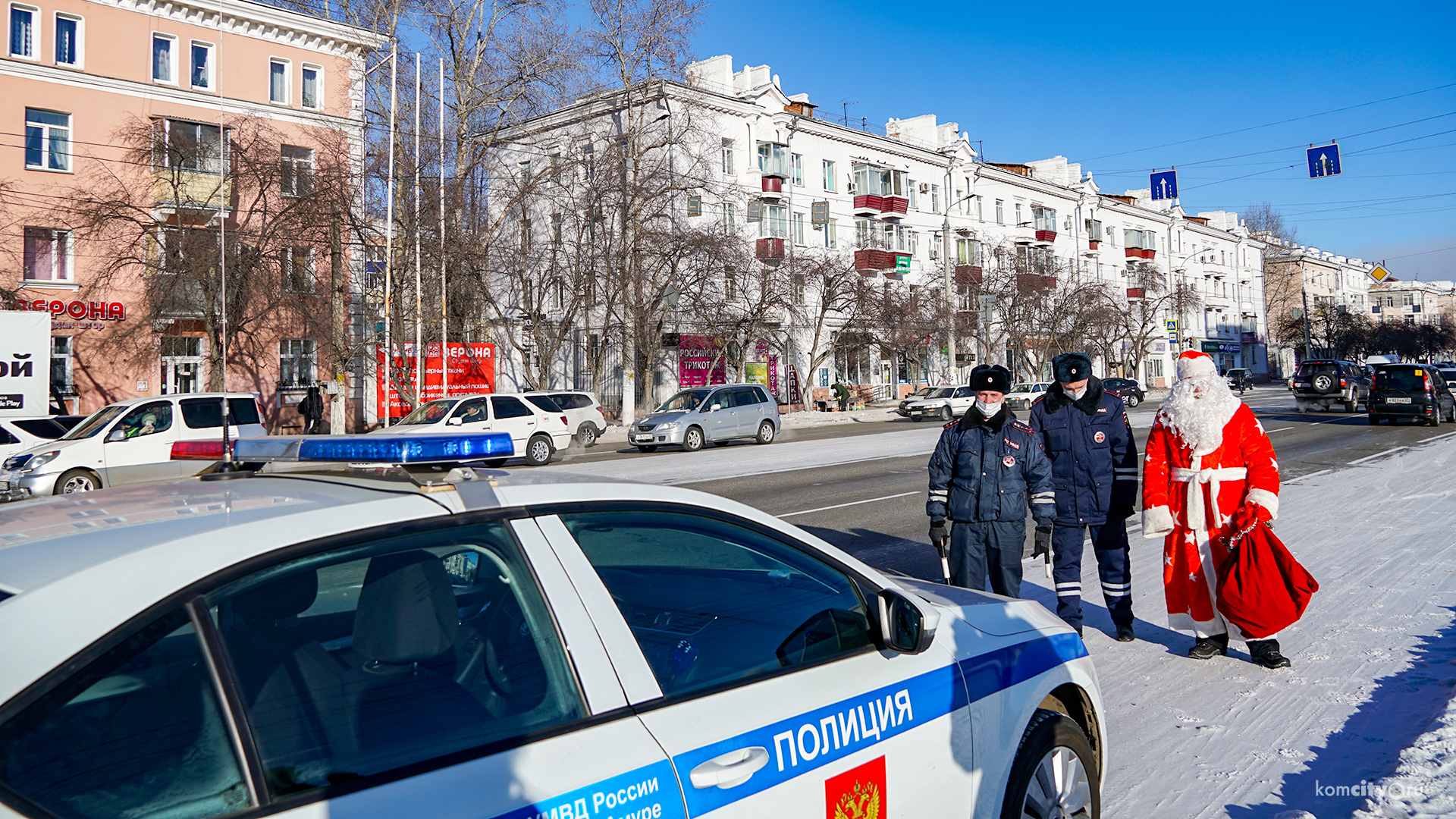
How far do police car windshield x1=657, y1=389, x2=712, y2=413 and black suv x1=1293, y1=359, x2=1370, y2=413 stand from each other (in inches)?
861

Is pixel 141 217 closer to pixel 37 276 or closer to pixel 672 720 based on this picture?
pixel 37 276

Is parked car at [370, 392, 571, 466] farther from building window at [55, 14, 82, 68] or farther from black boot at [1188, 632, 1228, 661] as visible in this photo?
building window at [55, 14, 82, 68]

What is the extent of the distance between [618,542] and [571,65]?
35370 mm

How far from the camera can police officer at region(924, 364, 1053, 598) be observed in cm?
556

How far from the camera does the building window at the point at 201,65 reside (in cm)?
3186

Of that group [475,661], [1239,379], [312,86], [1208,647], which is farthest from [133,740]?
[1239,379]

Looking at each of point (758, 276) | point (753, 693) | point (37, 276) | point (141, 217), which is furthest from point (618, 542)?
point (758, 276)

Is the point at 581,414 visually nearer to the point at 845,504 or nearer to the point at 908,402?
the point at 845,504

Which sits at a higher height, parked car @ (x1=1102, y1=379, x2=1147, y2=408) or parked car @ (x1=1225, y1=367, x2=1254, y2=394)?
parked car @ (x1=1225, y1=367, x2=1254, y2=394)

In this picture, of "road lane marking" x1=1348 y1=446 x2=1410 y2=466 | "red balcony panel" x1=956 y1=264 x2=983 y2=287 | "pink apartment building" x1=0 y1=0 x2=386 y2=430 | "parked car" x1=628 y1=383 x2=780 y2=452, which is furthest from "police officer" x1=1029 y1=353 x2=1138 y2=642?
"red balcony panel" x1=956 y1=264 x2=983 y2=287

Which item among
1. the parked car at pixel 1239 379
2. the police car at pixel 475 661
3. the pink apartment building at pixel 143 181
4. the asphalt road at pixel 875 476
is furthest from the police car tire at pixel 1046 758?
the parked car at pixel 1239 379

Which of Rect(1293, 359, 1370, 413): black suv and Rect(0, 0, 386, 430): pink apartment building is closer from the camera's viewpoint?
Rect(0, 0, 386, 430): pink apartment building

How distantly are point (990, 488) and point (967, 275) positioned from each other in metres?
49.1

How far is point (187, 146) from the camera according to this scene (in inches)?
1132
